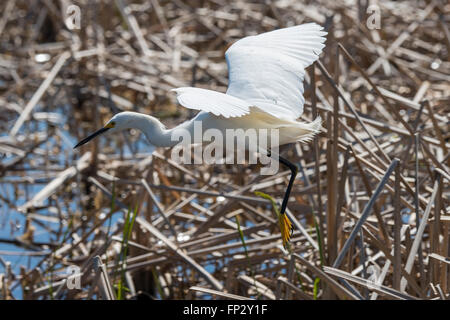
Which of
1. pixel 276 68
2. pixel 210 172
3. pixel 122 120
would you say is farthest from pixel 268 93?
pixel 210 172

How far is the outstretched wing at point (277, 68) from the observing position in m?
2.99

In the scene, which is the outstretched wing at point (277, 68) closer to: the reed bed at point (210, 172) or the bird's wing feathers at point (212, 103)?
the reed bed at point (210, 172)

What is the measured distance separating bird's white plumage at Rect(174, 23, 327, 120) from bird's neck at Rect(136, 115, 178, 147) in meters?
0.30

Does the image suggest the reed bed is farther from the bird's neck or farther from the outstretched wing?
the bird's neck

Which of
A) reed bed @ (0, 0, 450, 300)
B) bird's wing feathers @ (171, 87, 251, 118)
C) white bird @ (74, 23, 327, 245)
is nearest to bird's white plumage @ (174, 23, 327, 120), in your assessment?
white bird @ (74, 23, 327, 245)

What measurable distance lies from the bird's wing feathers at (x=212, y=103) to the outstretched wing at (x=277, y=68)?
0.35m

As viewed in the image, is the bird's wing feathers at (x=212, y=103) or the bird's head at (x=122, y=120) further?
the bird's head at (x=122, y=120)

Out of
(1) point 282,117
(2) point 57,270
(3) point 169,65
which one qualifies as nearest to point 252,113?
(1) point 282,117

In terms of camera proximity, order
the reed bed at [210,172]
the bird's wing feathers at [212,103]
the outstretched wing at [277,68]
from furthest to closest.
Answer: the reed bed at [210,172], the outstretched wing at [277,68], the bird's wing feathers at [212,103]

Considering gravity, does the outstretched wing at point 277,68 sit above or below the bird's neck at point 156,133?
above

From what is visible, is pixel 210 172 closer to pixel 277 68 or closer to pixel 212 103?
pixel 277 68

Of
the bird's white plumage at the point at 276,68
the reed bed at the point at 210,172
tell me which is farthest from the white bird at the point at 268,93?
the reed bed at the point at 210,172

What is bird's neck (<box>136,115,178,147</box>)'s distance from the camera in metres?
2.88
